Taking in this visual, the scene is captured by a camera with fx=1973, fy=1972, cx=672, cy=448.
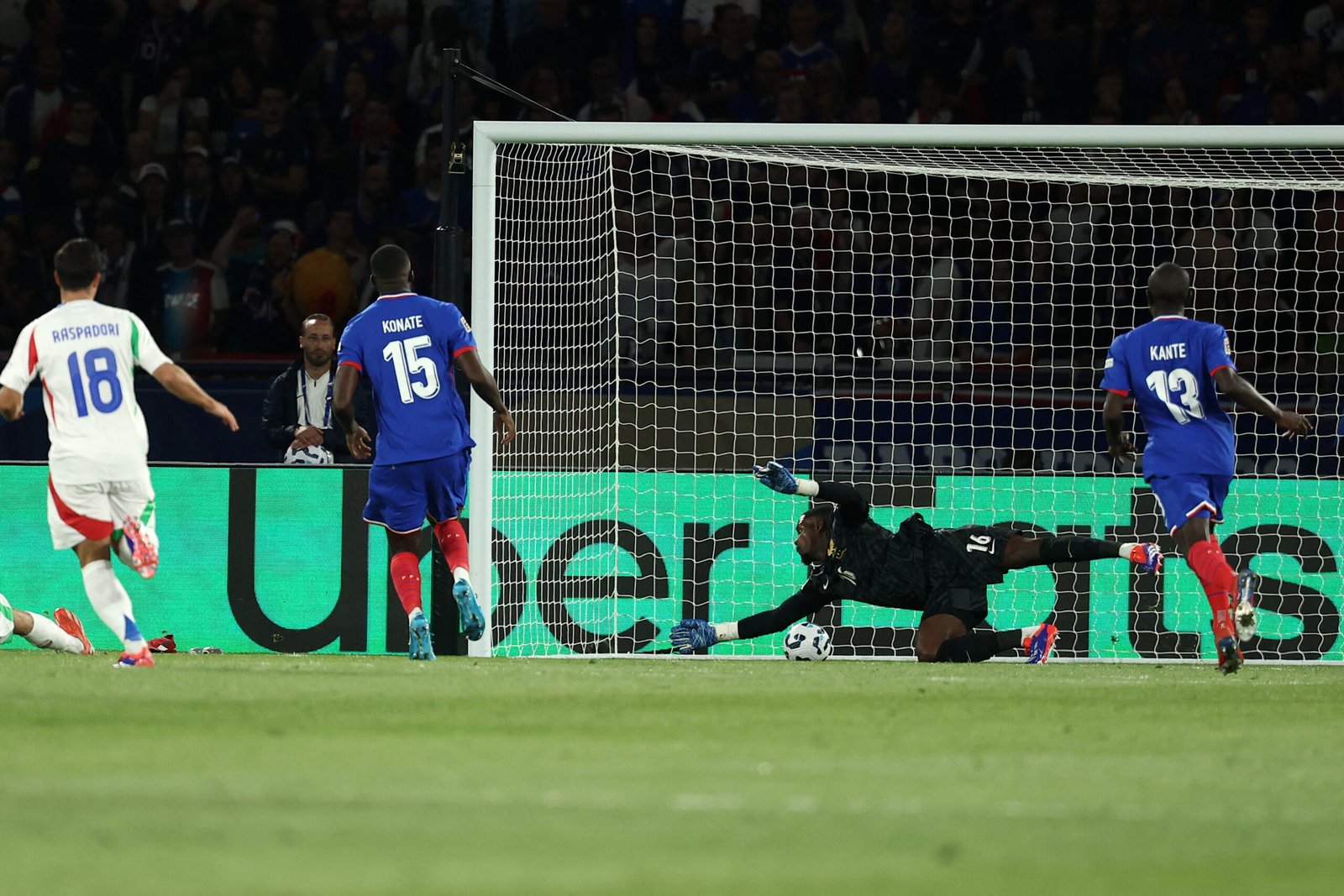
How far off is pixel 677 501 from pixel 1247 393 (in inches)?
137

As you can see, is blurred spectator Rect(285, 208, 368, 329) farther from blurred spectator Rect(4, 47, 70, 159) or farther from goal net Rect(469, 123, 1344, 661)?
blurred spectator Rect(4, 47, 70, 159)

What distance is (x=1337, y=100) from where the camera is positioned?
15883mm

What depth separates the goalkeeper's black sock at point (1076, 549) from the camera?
10.2m

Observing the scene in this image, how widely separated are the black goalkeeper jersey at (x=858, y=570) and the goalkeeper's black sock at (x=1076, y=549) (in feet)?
1.85

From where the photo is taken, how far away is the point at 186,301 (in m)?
15.0

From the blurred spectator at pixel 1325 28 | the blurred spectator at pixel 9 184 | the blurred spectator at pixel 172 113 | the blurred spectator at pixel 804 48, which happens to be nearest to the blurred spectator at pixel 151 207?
the blurred spectator at pixel 172 113

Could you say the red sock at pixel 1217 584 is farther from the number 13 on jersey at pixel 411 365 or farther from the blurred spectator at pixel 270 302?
the blurred spectator at pixel 270 302

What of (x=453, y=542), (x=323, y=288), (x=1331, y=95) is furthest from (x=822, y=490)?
(x=1331, y=95)

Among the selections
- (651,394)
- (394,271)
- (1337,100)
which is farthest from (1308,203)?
(394,271)

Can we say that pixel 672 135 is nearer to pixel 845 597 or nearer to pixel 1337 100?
pixel 845 597

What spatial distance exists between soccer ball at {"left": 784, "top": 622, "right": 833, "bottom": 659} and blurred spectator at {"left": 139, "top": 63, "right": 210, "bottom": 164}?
7938 mm

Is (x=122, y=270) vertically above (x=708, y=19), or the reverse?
(x=708, y=19)

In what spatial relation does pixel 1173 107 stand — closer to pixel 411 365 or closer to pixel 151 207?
pixel 151 207

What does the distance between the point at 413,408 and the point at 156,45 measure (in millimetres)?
8522
